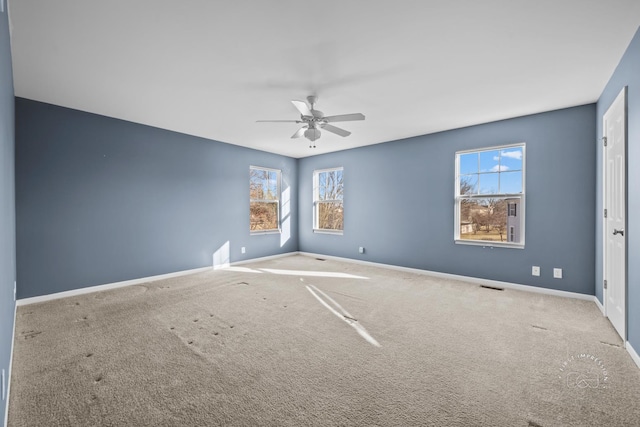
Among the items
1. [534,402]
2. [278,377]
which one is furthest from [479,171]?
[278,377]

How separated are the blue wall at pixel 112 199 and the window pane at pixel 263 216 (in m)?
0.43

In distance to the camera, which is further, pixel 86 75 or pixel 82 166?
pixel 82 166

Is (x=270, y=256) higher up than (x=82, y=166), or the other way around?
(x=82, y=166)

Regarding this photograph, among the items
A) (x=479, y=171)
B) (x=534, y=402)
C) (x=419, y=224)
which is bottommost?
(x=534, y=402)

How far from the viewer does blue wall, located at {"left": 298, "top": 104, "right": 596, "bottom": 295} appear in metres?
3.76

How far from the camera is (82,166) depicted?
3.96m

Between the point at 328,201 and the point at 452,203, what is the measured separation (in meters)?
2.83

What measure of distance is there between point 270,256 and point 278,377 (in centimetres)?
472

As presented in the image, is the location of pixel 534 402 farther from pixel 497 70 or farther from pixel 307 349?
pixel 497 70

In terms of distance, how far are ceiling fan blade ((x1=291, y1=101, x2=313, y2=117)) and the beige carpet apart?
2262mm

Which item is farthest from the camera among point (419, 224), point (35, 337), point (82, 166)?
point (419, 224)

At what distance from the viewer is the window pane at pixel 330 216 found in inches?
260

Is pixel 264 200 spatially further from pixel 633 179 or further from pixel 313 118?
pixel 633 179

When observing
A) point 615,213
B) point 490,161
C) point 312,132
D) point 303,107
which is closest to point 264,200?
point 312,132
